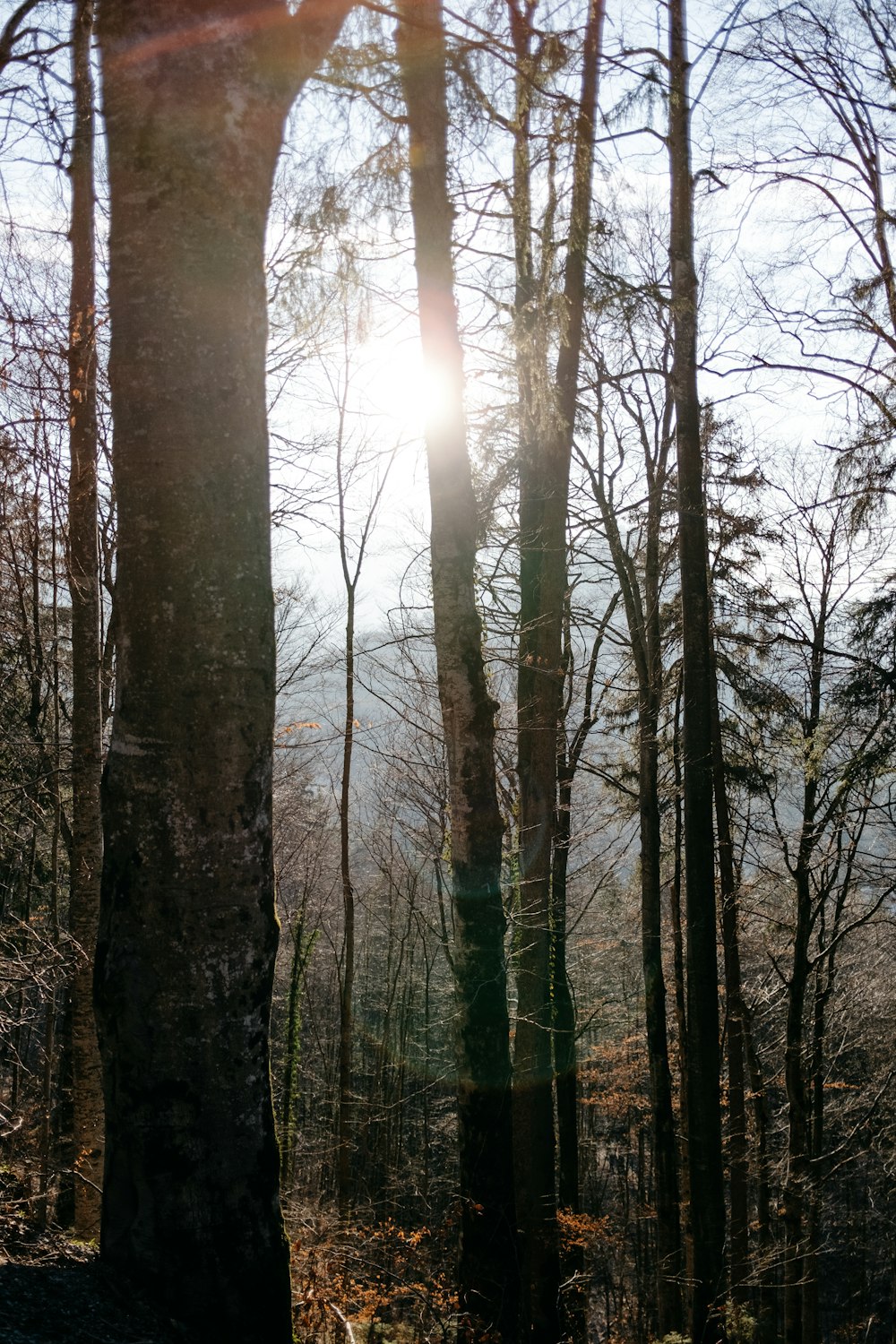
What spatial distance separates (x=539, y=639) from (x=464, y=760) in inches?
116

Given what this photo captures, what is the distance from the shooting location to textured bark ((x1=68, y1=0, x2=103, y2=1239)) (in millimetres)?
7016

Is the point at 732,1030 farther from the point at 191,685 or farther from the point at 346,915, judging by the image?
the point at 191,685

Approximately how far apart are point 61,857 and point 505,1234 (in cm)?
1327

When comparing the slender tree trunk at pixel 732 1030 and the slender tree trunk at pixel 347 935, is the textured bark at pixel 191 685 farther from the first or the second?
the slender tree trunk at pixel 732 1030

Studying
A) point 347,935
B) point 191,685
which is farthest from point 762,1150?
point 191,685

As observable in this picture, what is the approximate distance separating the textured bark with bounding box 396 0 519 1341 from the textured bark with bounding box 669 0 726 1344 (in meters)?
2.50

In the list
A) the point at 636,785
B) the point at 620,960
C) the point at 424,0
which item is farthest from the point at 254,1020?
the point at 620,960

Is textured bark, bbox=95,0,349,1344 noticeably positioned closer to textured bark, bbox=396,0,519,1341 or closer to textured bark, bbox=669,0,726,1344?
textured bark, bbox=396,0,519,1341

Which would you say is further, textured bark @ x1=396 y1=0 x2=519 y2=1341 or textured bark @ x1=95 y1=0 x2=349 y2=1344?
textured bark @ x1=396 y1=0 x2=519 y2=1341

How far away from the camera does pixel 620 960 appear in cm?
2578

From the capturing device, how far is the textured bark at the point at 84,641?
7.02 meters

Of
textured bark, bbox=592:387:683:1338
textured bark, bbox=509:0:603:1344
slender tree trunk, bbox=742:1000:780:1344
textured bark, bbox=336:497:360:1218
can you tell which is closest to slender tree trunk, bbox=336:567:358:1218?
textured bark, bbox=336:497:360:1218

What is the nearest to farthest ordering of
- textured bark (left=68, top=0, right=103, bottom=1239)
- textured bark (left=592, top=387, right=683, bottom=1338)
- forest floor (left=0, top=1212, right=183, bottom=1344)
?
forest floor (left=0, top=1212, right=183, bottom=1344), textured bark (left=68, top=0, right=103, bottom=1239), textured bark (left=592, top=387, right=683, bottom=1338)

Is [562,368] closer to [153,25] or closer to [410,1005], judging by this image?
[153,25]
